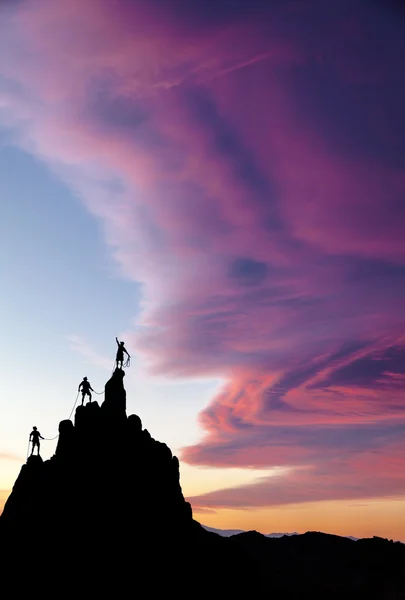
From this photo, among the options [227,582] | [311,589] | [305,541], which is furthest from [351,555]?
[227,582]

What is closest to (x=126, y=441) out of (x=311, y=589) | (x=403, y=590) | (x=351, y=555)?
(x=311, y=589)

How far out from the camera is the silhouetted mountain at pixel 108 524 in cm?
5656

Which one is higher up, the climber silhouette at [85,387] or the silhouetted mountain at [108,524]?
the climber silhouette at [85,387]

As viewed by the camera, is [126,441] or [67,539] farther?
[126,441]

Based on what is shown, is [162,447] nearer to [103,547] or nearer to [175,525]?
[175,525]

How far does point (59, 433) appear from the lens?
63.6 metres

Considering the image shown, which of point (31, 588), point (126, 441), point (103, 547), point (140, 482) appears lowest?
point (31, 588)

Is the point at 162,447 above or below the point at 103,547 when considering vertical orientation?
above

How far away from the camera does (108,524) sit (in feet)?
194

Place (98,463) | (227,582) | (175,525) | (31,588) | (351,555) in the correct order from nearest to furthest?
1. (31,588)
2. (98,463)
3. (175,525)
4. (227,582)
5. (351,555)

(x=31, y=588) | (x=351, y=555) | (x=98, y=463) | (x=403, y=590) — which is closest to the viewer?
(x=31, y=588)

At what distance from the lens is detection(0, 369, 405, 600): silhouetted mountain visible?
5656cm

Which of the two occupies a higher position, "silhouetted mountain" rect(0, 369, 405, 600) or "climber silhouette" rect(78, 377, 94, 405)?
"climber silhouette" rect(78, 377, 94, 405)

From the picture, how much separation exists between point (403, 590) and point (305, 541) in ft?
109
